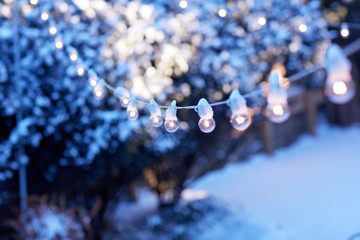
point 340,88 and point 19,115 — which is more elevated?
point 19,115

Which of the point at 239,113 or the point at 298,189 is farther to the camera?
the point at 298,189

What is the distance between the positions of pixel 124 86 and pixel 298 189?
268cm

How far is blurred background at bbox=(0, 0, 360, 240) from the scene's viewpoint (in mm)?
3492

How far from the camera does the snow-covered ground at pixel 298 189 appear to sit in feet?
12.7

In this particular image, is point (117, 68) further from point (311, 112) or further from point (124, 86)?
point (311, 112)

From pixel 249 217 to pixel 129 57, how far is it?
7.61 ft

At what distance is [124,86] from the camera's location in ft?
12.0

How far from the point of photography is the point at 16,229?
346 cm

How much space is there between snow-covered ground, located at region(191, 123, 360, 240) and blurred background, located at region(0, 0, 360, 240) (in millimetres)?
93

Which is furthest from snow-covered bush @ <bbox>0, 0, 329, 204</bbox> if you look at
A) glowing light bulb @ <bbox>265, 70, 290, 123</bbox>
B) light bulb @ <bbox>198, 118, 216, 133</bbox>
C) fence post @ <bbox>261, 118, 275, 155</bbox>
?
fence post @ <bbox>261, 118, 275, 155</bbox>

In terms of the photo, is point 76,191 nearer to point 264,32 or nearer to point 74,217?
point 74,217

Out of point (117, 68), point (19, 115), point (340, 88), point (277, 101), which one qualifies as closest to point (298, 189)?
point (117, 68)

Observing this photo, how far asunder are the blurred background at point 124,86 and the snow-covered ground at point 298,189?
3.7 inches

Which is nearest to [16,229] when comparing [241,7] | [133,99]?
[133,99]
